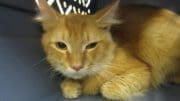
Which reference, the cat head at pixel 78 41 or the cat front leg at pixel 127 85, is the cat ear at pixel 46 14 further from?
the cat front leg at pixel 127 85

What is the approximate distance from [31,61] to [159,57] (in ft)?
1.51

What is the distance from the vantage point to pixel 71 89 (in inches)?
47.8

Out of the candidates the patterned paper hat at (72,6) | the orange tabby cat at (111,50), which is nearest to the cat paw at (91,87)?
the orange tabby cat at (111,50)

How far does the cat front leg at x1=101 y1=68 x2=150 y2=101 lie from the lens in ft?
3.92

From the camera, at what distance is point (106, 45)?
123cm

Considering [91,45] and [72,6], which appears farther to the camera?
[72,6]

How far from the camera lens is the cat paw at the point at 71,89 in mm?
1211

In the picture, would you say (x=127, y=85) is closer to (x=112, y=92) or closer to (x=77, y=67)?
(x=112, y=92)

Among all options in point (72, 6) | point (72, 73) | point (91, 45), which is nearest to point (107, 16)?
point (91, 45)

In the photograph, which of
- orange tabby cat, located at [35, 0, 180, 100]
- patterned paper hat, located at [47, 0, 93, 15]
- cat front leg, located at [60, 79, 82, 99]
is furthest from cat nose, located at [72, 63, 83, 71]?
patterned paper hat, located at [47, 0, 93, 15]

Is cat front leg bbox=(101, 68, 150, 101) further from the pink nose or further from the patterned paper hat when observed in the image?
the patterned paper hat

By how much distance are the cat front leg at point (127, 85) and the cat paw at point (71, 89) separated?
0.28ft

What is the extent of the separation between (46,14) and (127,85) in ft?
1.17

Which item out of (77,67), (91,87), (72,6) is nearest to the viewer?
(77,67)
